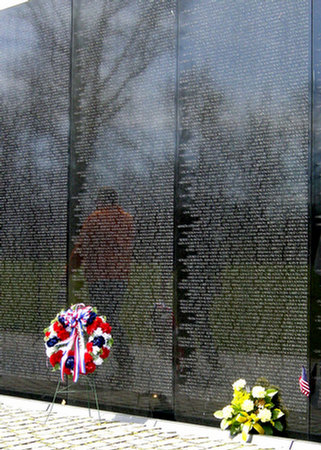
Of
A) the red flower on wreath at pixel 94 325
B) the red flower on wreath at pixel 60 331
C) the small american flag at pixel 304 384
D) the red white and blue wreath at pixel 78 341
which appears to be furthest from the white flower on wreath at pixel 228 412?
the red flower on wreath at pixel 60 331

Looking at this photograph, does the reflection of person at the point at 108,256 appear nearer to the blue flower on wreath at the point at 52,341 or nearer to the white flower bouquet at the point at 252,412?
the blue flower on wreath at the point at 52,341

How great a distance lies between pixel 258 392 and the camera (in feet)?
20.1

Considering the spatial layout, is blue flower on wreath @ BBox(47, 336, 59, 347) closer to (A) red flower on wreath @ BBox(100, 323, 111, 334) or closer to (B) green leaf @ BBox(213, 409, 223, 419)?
(A) red flower on wreath @ BBox(100, 323, 111, 334)

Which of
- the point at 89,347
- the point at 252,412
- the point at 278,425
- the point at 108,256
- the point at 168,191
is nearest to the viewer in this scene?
the point at 278,425

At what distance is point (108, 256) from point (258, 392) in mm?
2232

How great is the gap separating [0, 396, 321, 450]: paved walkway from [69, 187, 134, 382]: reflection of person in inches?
27.2

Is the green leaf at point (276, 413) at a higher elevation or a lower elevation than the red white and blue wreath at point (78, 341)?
lower

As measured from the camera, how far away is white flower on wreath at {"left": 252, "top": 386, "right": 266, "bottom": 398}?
6.12 m

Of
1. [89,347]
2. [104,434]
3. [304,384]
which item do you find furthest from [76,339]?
[304,384]

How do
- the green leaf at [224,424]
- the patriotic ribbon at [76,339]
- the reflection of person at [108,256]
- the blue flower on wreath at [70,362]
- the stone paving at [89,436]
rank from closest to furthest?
the stone paving at [89,436] < the green leaf at [224,424] < the patriotic ribbon at [76,339] < the blue flower on wreath at [70,362] < the reflection of person at [108,256]

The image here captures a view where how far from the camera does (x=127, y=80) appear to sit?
297 inches

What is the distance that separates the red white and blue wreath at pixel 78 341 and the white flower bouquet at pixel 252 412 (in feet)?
4.25

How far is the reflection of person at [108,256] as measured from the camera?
7.38 metres

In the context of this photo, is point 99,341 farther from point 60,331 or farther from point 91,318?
point 60,331
